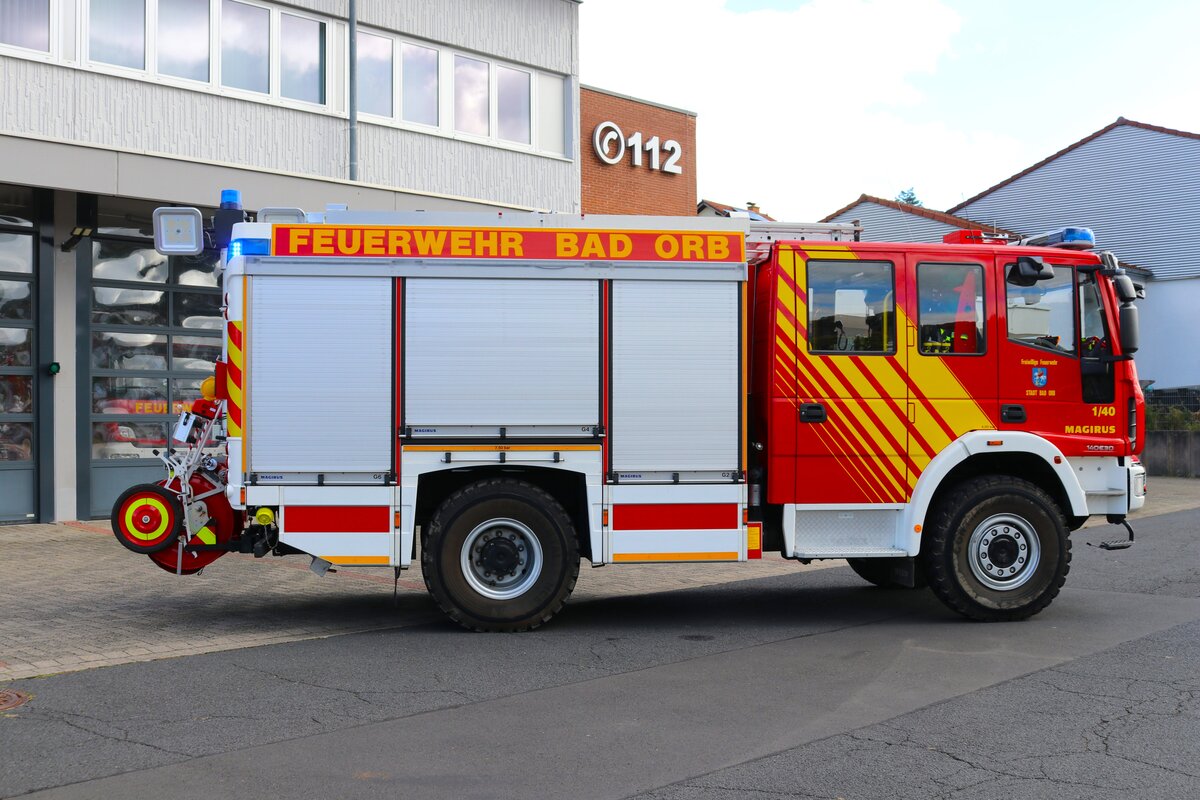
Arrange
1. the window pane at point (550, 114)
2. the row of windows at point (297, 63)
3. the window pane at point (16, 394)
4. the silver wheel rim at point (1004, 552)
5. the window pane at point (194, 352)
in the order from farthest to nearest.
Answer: the window pane at point (550, 114) → the window pane at point (194, 352) → the window pane at point (16, 394) → the row of windows at point (297, 63) → the silver wheel rim at point (1004, 552)

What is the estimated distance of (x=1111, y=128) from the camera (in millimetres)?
35844

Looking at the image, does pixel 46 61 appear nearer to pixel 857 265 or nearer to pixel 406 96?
pixel 406 96

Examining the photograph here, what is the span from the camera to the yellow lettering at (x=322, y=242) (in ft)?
26.8

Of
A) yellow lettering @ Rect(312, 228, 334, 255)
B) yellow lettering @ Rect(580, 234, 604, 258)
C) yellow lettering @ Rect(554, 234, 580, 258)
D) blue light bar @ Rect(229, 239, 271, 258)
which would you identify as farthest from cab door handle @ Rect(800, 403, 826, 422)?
blue light bar @ Rect(229, 239, 271, 258)

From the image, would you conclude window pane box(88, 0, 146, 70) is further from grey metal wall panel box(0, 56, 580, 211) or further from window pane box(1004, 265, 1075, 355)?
window pane box(1004, 265, 1075, 355)

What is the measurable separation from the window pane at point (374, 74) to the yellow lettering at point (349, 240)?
8641mm

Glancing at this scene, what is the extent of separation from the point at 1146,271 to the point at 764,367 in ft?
97.9

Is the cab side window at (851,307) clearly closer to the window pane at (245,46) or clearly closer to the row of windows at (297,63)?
the row of windows at (297,63)

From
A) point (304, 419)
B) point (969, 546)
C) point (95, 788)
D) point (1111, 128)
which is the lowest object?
point (95, 788)

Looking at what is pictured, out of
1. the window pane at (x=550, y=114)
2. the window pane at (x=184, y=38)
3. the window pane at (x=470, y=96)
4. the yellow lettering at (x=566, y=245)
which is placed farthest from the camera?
the window pane at (x=550, y=114)

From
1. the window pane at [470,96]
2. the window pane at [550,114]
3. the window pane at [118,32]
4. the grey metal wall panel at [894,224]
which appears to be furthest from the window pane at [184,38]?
the grey metal wall panel at [894,224]

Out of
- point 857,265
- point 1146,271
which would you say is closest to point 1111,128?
point 1146,271

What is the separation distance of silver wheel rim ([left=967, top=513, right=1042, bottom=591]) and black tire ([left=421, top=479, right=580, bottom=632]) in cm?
291

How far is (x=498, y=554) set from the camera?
27.1 ft
